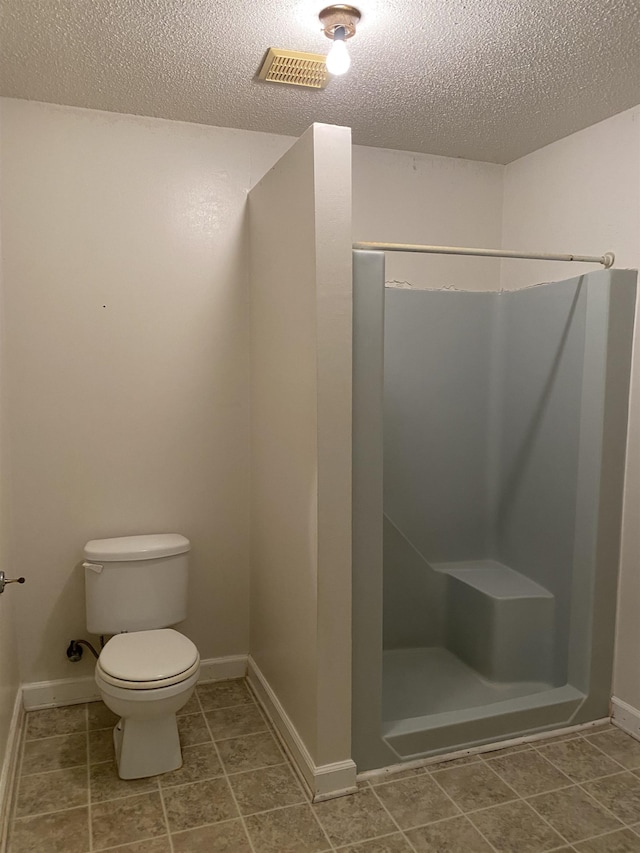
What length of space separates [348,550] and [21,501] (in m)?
1.34

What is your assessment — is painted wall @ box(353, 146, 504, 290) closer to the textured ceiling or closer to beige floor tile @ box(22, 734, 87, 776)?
the textured ceiling

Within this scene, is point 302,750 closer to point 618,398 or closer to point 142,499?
point 142,499

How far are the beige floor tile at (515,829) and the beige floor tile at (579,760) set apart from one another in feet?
0.91

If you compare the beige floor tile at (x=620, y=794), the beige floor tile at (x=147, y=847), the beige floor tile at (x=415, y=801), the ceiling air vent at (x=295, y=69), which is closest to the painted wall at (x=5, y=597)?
the beige floor tile at (x=147, y=847)

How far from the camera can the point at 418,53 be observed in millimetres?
2037

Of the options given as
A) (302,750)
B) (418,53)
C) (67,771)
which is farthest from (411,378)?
(67,771)

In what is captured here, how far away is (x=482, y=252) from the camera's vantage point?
2.32m

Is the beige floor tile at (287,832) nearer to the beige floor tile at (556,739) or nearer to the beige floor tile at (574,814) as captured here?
the beige floor tile at (574,814)

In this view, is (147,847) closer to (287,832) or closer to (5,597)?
(287,832)

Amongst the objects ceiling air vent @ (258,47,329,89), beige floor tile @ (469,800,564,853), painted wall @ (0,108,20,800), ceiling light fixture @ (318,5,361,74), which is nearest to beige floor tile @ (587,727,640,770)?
beige floor tile @ (469,800,564,853)

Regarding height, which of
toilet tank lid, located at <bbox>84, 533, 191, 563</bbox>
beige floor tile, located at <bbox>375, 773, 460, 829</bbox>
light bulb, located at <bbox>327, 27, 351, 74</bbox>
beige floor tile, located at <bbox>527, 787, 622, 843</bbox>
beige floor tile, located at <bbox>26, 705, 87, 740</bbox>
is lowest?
beige floor tile, located at <bbox>527, 787, 622, 843</bbox>

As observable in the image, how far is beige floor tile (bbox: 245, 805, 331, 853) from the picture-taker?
1894mm

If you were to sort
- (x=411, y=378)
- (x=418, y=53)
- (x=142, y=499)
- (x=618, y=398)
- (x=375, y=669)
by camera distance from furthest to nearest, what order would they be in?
1. (x=411, y=378)
2. (x=142, y=499)
3. (x=618, y=398)
4. (x=375, y=669)
5. (x=418, y=53)

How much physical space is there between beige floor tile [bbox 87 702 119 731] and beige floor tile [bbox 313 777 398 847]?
934 millimetres
